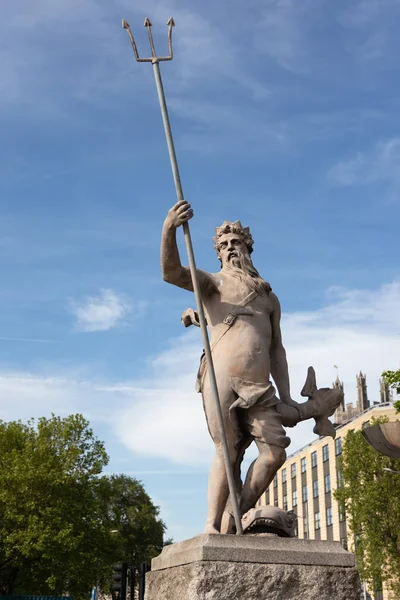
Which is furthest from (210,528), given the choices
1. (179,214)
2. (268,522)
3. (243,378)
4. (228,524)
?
(179,214)

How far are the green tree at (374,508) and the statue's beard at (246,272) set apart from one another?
28.4m

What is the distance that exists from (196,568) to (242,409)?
1431 millimetres

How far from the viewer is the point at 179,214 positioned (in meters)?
5.90

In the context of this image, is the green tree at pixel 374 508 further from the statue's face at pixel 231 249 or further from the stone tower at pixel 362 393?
the stone tower at pixel 362 393

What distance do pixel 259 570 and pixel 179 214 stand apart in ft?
8.75

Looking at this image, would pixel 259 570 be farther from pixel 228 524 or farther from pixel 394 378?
pixel 394 378

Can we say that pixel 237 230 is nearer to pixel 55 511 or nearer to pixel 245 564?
pixel 245 564

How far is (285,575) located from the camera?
16.5 ft

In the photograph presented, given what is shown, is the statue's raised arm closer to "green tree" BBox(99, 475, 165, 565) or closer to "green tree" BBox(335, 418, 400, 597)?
"green tree" BBox(335, 418, 400, 597)

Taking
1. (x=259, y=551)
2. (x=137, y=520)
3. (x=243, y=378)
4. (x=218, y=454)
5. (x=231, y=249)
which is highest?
(x=137, y=520)

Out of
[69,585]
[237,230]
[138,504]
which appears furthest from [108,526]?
[237,230]

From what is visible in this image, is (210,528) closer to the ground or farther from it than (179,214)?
closer to the ground

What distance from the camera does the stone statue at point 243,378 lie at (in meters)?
5.84

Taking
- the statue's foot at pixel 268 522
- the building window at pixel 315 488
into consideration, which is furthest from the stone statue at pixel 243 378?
the building window at pixel 315 488
